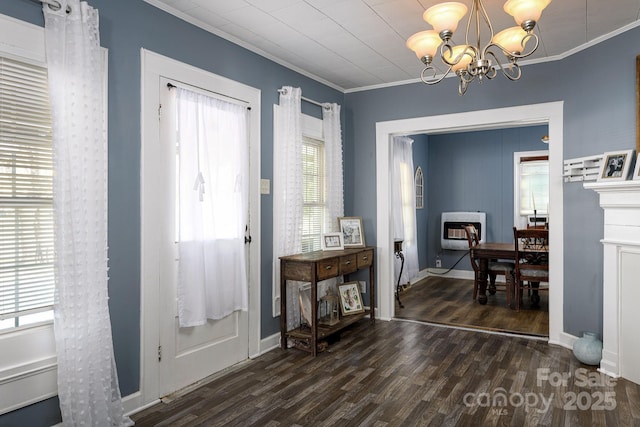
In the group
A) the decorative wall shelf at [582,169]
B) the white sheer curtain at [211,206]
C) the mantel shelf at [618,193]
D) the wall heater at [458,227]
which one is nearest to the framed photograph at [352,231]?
the white sheer curtain at [211,206]

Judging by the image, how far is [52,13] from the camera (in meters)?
2.21

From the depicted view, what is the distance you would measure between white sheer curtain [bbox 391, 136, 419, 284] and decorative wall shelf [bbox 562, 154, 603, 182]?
2655 millimetres

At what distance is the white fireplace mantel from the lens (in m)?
3.05

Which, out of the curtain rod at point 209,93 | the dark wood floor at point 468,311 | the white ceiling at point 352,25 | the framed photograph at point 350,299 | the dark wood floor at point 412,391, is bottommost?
Result: the dark wood floor at point 412,391

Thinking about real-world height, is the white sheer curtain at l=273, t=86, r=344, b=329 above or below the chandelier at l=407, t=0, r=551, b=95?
below

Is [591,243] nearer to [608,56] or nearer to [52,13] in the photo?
[608,56]

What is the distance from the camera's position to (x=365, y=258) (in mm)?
4574

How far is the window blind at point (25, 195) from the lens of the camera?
211 centimetres

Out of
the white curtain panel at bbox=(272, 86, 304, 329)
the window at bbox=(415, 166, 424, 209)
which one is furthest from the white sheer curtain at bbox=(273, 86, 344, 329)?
the window at bbox=(415, 166, 424, 209)

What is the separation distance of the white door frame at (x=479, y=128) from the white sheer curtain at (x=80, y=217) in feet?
10.2

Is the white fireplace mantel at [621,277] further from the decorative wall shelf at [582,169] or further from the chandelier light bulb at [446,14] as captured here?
the chandelier light bulb at [446,14]

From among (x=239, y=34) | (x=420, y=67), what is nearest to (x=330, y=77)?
(x=420, y=67)

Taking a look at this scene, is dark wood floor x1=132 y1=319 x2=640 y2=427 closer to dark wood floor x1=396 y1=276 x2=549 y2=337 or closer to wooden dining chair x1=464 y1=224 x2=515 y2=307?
dark wood floor x1=396 y1=276 x2=549 y2=337

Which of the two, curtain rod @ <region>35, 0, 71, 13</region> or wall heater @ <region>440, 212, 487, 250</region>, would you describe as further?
wall heater @ <region>440, 212, 487, 250</region>
